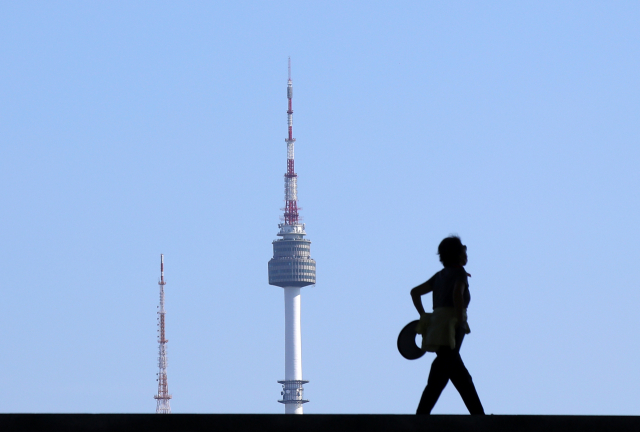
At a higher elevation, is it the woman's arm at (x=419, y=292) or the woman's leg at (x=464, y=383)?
the woman's arm at (x=419, y=292)

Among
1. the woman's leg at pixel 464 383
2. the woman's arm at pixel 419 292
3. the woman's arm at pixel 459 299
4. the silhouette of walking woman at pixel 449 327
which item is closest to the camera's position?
the woman's leg at pixel 464 383

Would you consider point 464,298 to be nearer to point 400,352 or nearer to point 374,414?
point 400,352

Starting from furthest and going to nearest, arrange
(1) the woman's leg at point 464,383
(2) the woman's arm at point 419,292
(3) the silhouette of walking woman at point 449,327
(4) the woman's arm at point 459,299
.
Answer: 1. (2) the woman's arm at point 419,292
2. (4) the woman's arm at point 459,299
3. (3) the silhouette of walking woman at point 449,327
4. (1) the woman's leg at point 464,383

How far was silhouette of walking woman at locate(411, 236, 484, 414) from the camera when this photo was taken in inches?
511

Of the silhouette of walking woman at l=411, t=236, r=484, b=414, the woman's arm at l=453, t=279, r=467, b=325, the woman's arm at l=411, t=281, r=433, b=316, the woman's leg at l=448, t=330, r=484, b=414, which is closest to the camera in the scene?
the woman's leg at l=448, t=330, r=484, b=414

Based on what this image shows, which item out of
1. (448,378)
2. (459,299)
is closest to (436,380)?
(448,378)

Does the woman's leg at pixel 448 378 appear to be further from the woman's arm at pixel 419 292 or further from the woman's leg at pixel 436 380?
the woman's arm at pixel 419 292

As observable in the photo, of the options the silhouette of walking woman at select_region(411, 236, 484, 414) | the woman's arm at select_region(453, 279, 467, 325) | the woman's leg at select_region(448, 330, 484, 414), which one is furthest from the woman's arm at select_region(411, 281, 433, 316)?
the woman's leg at select_region(448, 330, 484, 414)

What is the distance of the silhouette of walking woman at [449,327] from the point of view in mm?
12969

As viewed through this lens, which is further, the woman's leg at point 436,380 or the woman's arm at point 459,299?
the woman's arm at point 459,299

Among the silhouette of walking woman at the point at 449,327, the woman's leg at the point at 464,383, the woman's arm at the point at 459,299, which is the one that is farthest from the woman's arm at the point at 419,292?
the woman's leg at the point at 464,383

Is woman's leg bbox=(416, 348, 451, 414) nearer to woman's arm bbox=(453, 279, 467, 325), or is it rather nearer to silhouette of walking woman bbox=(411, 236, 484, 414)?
silhouette of walking woman bbox=(411, 236, 484, 414)

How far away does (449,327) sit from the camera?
43.0 feet
